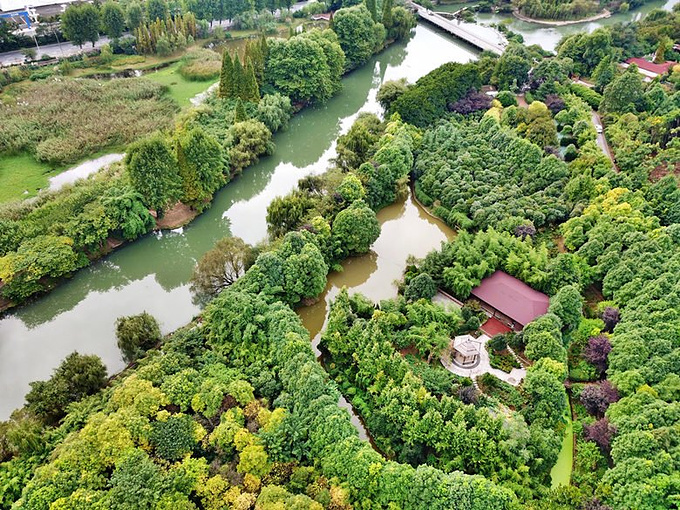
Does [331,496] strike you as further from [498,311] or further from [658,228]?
[658,228]

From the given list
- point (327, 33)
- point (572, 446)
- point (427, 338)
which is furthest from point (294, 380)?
point (327, 33)

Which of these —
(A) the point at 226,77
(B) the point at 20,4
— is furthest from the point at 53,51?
(A) the point at 226,77

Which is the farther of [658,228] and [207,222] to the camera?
[207,222]

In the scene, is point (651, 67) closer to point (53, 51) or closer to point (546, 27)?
point (546, 27)

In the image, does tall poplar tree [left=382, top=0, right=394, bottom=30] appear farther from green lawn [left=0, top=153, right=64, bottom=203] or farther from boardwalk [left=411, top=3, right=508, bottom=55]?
green lawn [left=0, top=153, right=64, bottom=203]

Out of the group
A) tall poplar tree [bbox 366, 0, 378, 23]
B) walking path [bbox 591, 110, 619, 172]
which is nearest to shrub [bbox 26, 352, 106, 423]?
walking path [bbox 591, 110, 619, 172]

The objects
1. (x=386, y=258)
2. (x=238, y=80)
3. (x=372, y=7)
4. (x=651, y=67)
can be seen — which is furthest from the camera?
(x=372, y=7)
